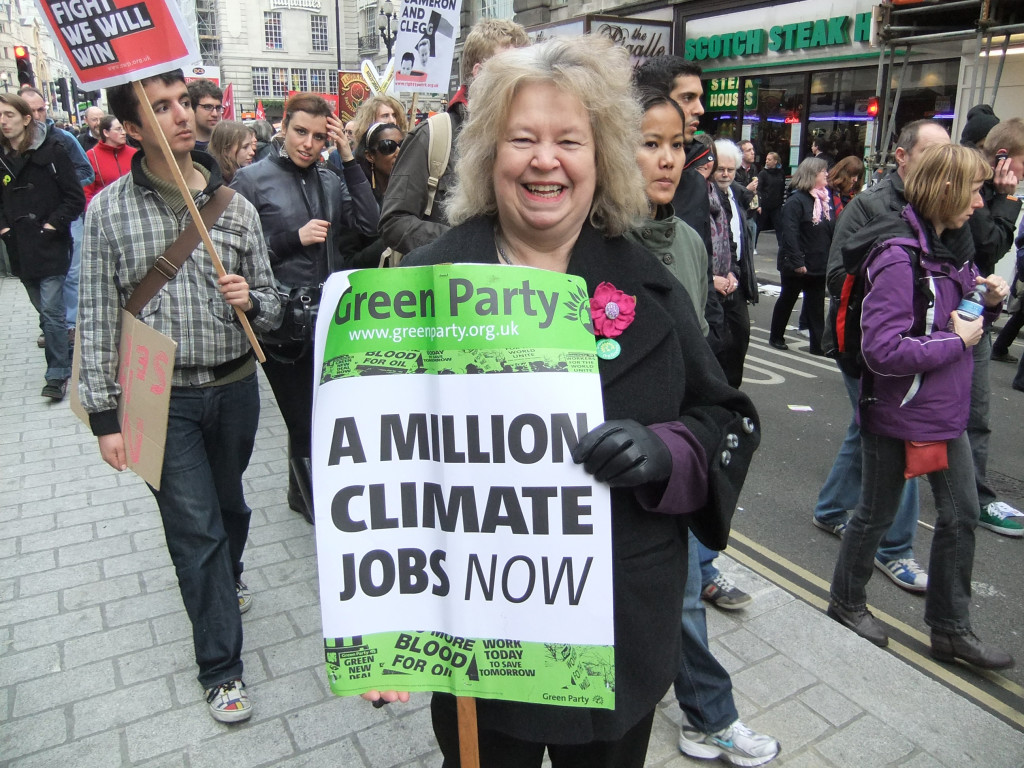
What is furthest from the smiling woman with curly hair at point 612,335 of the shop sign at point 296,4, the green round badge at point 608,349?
the shop sign at point 296,4

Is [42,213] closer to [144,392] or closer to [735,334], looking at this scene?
[144,392]

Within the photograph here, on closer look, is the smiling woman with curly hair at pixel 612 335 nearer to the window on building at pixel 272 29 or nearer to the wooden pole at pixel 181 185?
the wooden pole at pixel 181 185

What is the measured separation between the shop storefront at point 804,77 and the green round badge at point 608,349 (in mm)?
14165

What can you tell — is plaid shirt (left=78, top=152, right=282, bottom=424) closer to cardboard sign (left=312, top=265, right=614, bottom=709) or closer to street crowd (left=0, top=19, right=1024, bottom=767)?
street crowd (left=0, top=19, right=1024, bottom=767)

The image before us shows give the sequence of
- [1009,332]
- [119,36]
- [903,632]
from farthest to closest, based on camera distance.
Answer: [1009,332], [903,632], [119,36]

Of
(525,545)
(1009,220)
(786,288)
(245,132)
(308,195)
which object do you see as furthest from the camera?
(786,288)

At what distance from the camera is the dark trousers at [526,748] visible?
1728 millimetres

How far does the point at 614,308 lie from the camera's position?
1610 millimetres

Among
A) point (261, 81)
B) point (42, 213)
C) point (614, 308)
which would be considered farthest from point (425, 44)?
point (261, 81)

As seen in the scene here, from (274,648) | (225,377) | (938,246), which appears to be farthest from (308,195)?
(938,246)

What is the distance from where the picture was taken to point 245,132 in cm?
575

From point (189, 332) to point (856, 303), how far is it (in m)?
2.64

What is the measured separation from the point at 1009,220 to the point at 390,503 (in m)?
4.62

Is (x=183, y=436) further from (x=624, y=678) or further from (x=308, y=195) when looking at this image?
(x=624, y=678)
